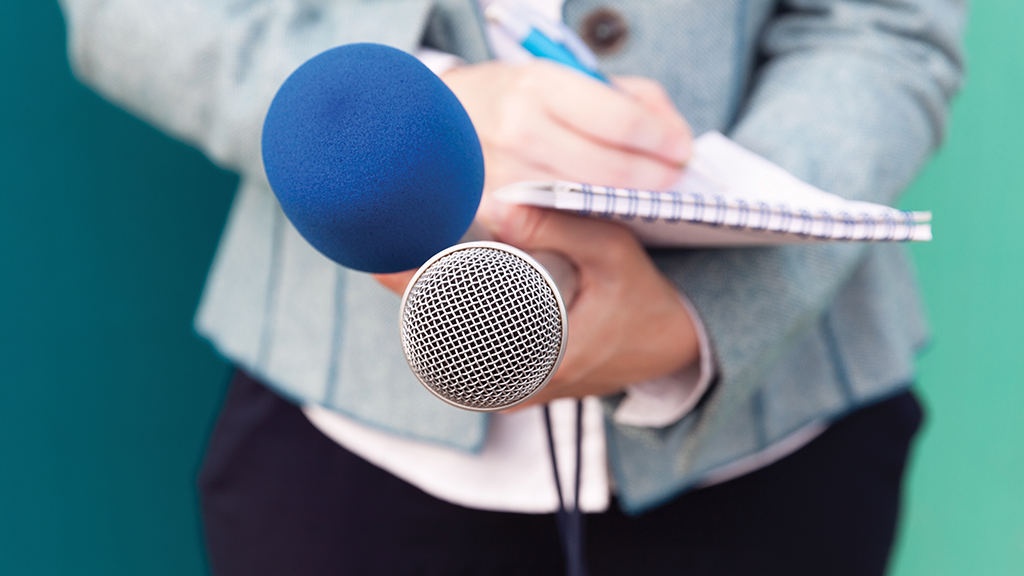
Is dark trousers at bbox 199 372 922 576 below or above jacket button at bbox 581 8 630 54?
below

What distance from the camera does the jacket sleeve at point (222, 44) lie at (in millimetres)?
445

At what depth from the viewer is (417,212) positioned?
8.7 inches

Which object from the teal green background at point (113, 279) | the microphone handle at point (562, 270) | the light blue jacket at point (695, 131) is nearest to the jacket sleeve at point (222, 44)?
the light blue jacket at point (695, 131)

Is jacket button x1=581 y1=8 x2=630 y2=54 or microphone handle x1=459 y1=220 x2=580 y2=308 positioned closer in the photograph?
microphone handle x1=459 y1=220 x2=580 y2=308

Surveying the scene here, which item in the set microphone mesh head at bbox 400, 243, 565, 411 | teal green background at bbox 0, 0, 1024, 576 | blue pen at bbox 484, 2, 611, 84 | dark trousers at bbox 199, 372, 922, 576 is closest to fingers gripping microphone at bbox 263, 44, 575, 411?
microphone mesh head at bbox 400, 243, 565, 411

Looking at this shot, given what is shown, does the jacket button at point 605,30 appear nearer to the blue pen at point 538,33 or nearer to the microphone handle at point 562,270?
the blue pen at point 538,33

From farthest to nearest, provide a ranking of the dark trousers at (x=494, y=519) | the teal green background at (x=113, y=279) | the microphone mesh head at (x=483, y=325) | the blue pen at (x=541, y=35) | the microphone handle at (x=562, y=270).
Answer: the teal green background at (x=113, y=279) → the dark trousers at (x=494, y=519) → the blue pen at (x=541, y=35) → the microphone handle at (x=562, y=270) → the microphone mesh head at (x=483, y=325)

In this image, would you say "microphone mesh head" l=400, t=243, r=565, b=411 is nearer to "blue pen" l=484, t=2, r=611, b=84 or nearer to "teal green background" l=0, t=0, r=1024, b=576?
"blue pen" l=484, t=2, r=611, b=84

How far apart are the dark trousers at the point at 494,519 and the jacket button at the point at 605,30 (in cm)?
36

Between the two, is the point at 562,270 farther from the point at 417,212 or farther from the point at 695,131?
the point at 695,131

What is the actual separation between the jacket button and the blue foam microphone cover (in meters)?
0.31

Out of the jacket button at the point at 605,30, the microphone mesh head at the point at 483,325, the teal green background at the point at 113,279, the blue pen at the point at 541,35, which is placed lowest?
the teal green background at the point at 113,279

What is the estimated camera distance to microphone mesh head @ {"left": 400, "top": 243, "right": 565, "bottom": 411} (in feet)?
0.65

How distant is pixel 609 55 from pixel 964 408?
1.01 meters
